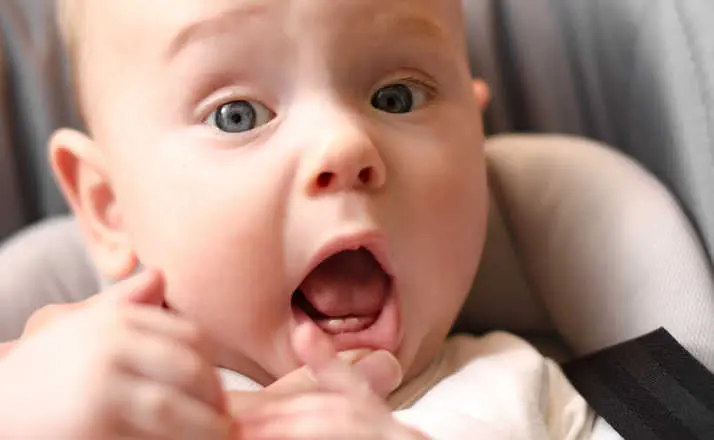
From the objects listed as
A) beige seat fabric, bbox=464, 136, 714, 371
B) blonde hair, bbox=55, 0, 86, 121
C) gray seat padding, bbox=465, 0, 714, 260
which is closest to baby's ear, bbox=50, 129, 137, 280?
blonde hair, bbox=55, 0, 86, 121

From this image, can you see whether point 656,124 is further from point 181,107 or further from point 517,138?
point 181,107

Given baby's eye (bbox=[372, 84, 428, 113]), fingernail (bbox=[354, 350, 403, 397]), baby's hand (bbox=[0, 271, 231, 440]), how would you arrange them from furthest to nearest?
baby's eye (bbox=[372, 84, 428, 113]), fingernail (bbox=[354, 350, 403, 397]), baby's hand (bbox=[0, 271, 231, 440])

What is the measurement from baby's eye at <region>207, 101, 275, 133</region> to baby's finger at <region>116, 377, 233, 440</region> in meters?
0.26

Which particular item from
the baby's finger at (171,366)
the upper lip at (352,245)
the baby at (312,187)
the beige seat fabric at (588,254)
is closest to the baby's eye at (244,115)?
the baby at (312,187)

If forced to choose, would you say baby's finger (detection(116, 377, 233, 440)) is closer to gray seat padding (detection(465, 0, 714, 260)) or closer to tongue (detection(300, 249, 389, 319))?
tongue (detection(300, 249, 389, 319))

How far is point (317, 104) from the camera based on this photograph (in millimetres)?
700

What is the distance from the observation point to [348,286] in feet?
2.38

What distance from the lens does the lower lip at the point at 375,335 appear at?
0.70 metres

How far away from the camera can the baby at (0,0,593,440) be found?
2.24 feet

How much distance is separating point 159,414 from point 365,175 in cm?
26

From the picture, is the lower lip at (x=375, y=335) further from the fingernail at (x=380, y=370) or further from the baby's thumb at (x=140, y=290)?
the baby's thumb at (x=140, y=290)

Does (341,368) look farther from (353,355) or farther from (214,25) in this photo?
(214,25)

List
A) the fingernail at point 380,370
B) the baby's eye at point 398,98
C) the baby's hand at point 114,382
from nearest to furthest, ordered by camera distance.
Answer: the baby's hand at point 114,382
the fingernail at point 380,370
the baby's eye at point 398,98

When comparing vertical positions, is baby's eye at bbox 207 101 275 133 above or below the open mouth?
above
